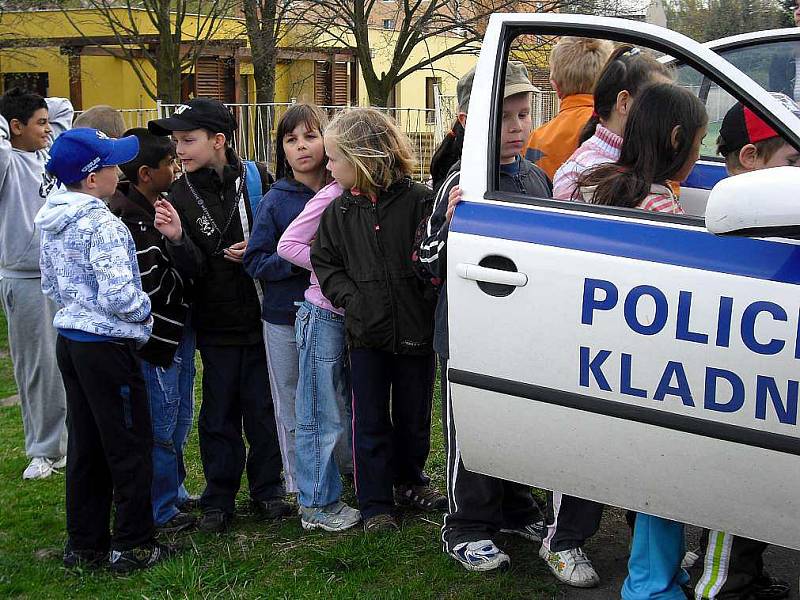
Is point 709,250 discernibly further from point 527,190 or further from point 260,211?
point 260,211

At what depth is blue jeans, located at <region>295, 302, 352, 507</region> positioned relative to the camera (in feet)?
13.1

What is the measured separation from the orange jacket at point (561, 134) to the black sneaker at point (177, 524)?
6.59 ft

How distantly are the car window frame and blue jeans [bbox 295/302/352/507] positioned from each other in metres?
1.18

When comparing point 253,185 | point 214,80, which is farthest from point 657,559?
point 214,80

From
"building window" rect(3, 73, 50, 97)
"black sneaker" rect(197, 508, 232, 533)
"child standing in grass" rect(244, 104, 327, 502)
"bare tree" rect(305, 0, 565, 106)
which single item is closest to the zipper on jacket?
"child standing in grass" rect(244, 104, 327, 502)

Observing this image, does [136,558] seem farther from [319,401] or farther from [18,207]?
[18,207]

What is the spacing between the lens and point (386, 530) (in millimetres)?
3934

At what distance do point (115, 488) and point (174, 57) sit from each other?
1666 cm

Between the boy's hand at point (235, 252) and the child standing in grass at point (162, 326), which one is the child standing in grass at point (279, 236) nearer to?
the boy's hand at point (235, 252)

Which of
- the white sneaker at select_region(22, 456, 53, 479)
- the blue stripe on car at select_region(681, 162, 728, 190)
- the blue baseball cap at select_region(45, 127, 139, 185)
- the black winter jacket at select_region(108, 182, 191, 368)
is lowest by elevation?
the white sneaker at select_region(22, 456, 53, 479)

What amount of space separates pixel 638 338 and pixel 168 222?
202 centimetres

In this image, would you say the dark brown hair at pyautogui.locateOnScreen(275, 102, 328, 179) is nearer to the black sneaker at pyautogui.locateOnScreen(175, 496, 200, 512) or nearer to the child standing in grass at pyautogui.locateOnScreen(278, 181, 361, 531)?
the child standing in grass at pyautogui.locateOnScreen(278, 181, 361, 531)

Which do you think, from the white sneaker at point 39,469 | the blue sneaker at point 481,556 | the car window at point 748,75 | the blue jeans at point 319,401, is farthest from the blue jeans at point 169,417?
the car window at point 748,75

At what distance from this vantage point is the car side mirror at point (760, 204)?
2309 millimetres
